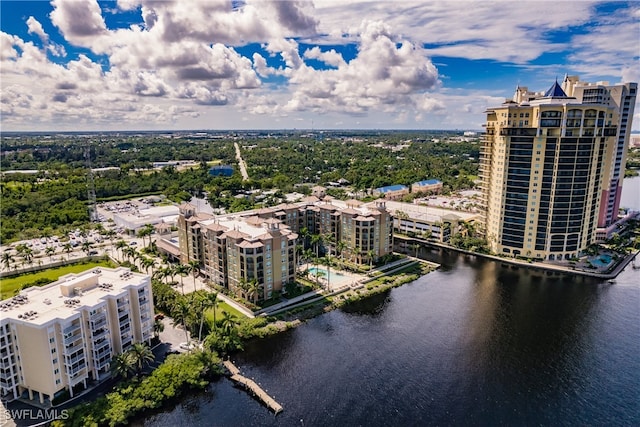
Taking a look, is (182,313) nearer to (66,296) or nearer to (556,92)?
(66,296)

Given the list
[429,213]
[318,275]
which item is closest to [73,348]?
[318,275]

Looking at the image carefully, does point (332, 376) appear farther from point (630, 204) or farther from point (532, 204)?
point (630, 204)

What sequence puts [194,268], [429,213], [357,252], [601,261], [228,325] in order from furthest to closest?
[429,213] < [601,261] < [357,252] < [194,268] < [228,325]

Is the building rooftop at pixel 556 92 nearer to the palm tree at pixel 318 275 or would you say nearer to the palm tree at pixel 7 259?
the palm tree at pixel 318 275

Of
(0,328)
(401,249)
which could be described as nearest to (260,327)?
(0,328)

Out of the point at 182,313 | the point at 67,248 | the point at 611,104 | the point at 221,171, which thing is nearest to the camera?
the point at 182,313

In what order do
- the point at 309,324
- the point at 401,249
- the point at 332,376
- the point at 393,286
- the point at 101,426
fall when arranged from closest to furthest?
the point at 101,426
the point at 332,376
the point at 309,324
the point at 393,286
the point at 401,249

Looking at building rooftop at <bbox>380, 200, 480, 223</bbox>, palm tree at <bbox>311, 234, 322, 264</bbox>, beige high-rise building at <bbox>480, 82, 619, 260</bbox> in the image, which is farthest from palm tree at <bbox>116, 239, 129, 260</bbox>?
beige high-rise building at <bbox>480, 82, 619, 260</bbox>
